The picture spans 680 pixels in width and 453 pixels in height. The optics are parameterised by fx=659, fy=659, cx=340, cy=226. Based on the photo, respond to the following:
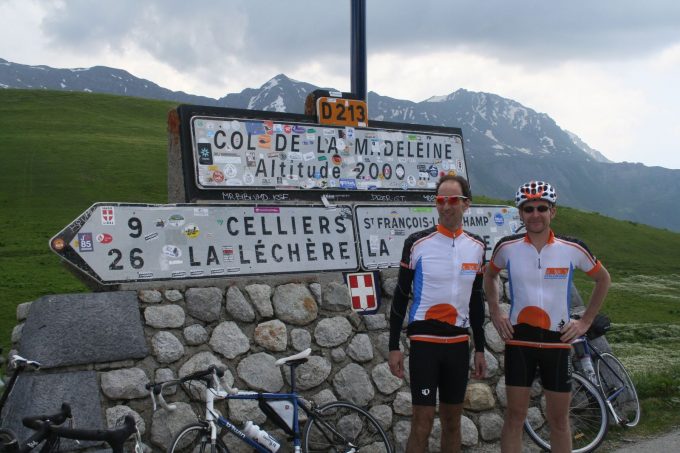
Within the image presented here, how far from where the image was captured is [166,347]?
5.81 m

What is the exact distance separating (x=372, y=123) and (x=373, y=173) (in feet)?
2.15

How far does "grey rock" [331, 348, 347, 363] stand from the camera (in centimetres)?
665

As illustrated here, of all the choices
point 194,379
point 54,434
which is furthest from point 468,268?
point 54,434

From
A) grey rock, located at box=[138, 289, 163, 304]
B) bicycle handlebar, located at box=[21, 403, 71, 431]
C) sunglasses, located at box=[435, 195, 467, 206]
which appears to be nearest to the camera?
bicycle handlebar, located at box=[21, 403, 71, 431]

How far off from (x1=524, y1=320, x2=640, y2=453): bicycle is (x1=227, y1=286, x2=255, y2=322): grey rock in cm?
344

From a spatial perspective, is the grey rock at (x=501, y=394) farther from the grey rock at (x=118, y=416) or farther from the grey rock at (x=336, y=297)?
the grey rock at (x=118, y=416)

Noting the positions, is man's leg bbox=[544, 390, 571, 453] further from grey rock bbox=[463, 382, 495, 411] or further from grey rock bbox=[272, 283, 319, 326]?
grey rock bbox=[272, 283, 319, 326]

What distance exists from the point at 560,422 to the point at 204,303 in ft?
10.7

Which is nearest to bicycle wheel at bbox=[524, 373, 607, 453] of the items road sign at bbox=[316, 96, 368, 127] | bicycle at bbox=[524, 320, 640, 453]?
bicycle at bbox=[524, 320, 640, 453]

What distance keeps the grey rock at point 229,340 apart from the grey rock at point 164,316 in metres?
0.36

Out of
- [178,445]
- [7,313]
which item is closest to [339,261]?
[178,445]

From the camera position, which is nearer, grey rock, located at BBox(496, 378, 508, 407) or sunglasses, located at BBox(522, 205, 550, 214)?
sunglasses, located at BBox(522, 205, 550, 214)

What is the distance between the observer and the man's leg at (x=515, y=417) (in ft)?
17.3

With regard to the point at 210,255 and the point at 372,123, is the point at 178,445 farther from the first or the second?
the point at 372,123
